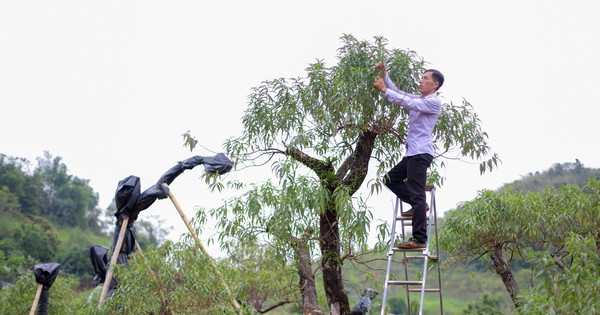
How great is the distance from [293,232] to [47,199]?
1113 inches

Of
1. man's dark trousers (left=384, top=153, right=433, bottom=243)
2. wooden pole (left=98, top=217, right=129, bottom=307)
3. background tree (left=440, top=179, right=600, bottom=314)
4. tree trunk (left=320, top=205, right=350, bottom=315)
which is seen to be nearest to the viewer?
man's dark trousers (left=384, top=153, right=433, bottom=243)

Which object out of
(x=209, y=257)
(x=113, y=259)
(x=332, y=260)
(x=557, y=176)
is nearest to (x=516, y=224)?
(x=332, y=260)

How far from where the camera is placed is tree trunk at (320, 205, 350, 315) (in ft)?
19.3

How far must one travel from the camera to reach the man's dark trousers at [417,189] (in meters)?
4.99

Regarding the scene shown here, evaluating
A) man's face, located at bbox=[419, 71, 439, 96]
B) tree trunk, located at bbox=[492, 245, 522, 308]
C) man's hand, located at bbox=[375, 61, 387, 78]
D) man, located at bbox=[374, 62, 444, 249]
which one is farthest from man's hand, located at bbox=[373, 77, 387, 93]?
tree trunk, located at bbox=[492, 245, 522, 308]

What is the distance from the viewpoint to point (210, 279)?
519cm

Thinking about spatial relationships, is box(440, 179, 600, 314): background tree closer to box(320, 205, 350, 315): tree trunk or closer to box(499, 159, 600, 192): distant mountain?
box(320, 205, 350, 315): tree trunk

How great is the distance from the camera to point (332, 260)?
6.00m

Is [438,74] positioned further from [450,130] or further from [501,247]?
[501,247]

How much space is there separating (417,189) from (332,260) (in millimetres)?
1264

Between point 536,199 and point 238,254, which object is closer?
point 536,199

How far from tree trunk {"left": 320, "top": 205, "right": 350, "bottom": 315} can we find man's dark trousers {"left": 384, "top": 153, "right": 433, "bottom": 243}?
2.39 feet

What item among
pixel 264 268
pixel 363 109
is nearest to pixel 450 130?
pixel 363 109

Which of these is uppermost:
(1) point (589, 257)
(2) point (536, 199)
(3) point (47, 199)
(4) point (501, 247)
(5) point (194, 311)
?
(3) point (47, 199)
